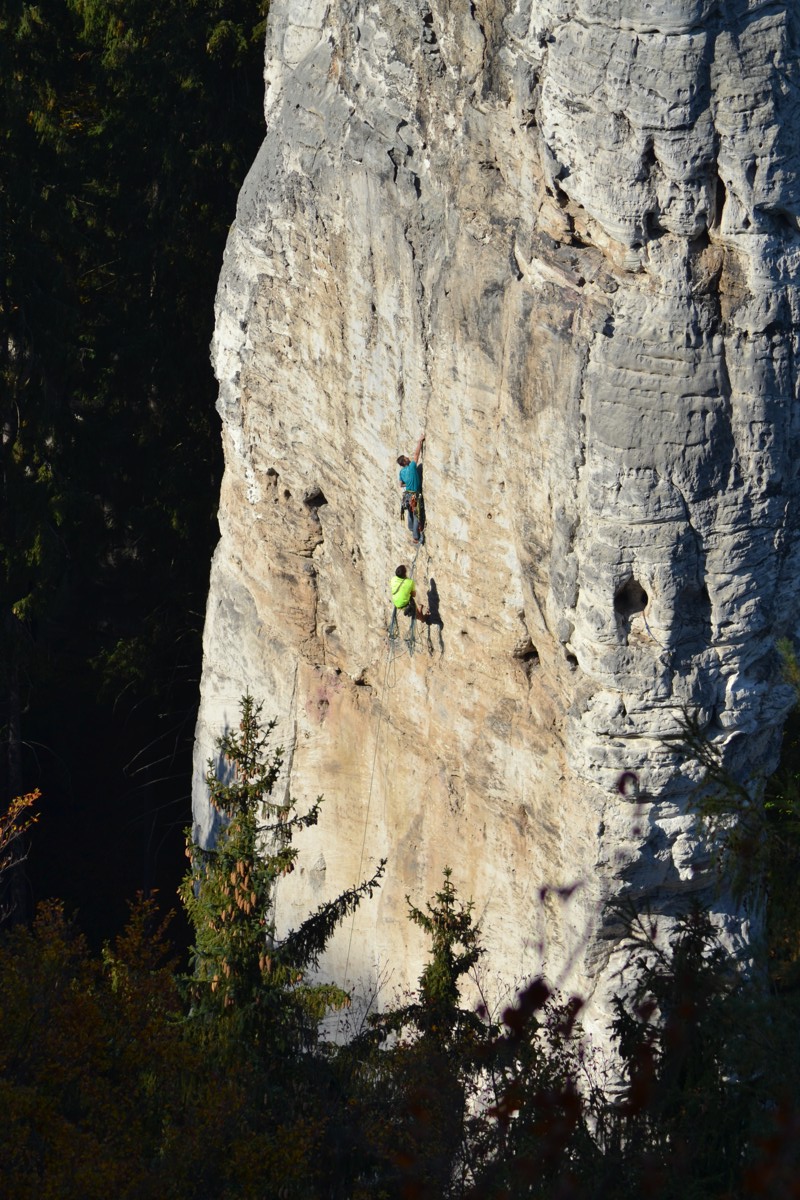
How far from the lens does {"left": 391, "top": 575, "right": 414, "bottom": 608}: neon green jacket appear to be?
13.7 m

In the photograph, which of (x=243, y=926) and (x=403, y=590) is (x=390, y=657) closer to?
(x=403, y=590)

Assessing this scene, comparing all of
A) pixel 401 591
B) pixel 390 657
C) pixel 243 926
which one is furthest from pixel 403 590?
pixel 243 926

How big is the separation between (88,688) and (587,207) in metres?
11.4

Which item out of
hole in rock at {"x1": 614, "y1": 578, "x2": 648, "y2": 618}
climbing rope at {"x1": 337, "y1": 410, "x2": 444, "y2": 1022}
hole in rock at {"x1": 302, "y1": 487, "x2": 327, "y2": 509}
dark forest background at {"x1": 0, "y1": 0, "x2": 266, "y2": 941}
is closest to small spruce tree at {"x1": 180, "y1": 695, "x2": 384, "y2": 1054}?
climbing rope at {"x1": 337, "y1": 410, "x2": 444, "y2": 1022}

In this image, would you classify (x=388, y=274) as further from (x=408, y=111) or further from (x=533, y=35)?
(x=533, y=35)

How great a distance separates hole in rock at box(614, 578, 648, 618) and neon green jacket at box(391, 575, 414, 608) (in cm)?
242

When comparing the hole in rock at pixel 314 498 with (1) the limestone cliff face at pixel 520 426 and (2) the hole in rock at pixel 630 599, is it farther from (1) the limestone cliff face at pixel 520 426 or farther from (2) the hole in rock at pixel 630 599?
(2) the hole in rock at pixel 630 599

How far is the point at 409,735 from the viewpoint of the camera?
14.8 metres

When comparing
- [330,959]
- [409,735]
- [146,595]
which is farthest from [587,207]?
[146,595]

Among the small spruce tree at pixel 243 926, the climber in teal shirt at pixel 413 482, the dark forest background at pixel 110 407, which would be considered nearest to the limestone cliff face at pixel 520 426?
the climber in teal shirt at pixel 413 482

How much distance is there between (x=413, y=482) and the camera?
1342 cm

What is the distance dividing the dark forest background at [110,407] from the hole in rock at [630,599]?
325 inches

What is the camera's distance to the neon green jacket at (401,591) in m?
13.7

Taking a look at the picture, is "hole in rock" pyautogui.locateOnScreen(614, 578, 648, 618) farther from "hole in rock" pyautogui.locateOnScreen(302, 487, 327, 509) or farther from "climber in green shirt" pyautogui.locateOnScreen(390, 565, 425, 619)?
"hole in rock" pyautogui.locateOnScreen(302, 487, 327, 509)
